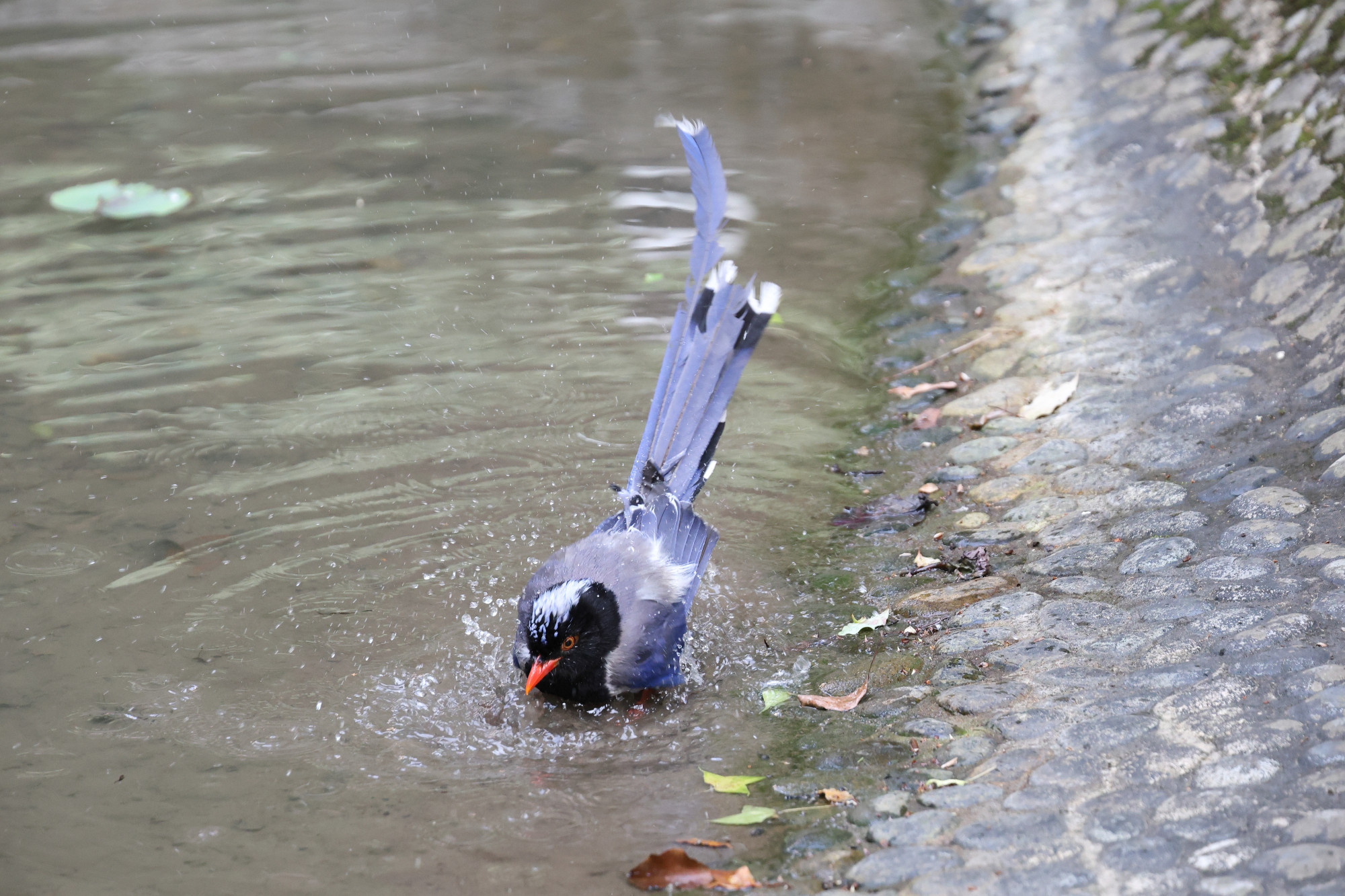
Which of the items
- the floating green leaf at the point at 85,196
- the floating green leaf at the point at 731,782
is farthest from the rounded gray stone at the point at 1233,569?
the floating green leaf at the point at 85,196

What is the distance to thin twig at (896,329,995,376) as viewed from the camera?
19.6 ft

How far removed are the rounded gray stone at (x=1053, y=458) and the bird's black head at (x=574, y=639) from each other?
1924 mm

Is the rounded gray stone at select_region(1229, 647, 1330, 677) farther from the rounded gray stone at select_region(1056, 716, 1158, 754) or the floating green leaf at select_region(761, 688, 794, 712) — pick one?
the floating green leaf at select_region(761, 688, 794, 712)

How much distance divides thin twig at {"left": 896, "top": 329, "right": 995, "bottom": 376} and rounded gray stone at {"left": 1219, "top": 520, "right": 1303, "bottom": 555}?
2194 mm

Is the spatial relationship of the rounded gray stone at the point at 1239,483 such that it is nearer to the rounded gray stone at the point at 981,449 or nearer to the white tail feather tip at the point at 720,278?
the rounded gray stone at the point at 981,449

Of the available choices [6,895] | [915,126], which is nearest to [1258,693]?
[6,895]

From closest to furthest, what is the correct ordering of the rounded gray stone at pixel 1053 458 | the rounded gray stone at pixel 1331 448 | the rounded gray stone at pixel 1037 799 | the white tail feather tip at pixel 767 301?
the rounded gray stone at pixel 1037 799 → the rounded gray stone at pixel 1331 448 → the white tail feather tip at pixel 767 301 → the rounded gray stone at pixel 1053 458

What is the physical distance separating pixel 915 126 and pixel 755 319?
15.7 ft

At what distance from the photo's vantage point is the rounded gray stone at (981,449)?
16.8ft

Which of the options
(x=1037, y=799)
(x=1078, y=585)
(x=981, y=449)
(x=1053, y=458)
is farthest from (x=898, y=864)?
(x=981, y=449)

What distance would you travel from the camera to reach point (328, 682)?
4.07 meters

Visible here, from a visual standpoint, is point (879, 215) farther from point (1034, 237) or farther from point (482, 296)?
point (482, 296)

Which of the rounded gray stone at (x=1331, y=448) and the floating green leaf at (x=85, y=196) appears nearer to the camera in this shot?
the rounded gray stone at (x=1331, y=448)

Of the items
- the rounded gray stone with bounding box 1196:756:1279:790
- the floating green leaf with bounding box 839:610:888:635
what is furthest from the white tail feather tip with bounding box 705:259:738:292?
the rounded gray stone with bounding box 1196:756:1279:790
